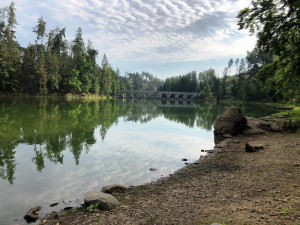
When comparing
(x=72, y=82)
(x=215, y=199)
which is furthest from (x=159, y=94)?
(x=215, y=199)

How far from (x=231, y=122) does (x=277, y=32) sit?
7897 millimetres

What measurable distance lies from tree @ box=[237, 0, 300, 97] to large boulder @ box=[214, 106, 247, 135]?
391 cm

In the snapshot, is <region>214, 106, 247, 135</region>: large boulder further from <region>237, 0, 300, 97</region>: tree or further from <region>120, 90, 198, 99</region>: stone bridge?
<region>120, 90, 198, 99</region>: stone bridge

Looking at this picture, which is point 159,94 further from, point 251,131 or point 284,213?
point 284,213

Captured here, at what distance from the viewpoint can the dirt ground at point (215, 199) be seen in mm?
4852

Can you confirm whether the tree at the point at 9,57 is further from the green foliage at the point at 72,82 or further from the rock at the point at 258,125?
the rock at the point at 258,125

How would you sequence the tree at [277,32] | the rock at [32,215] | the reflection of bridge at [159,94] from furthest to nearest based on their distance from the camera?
the reflection of bridge at [159,94], the tree at [277,32], the rock at [32,215]

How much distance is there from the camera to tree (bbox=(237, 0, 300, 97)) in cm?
1438

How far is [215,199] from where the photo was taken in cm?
597

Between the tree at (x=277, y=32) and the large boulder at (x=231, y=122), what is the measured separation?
12.8 feet

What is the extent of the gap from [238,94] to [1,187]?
4117 inches

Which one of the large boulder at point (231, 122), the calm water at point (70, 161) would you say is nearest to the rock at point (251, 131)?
the large boulder at point (231, 122)

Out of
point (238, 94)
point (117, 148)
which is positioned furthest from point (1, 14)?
point (238, 94)

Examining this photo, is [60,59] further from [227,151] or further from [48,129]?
[227,151]
